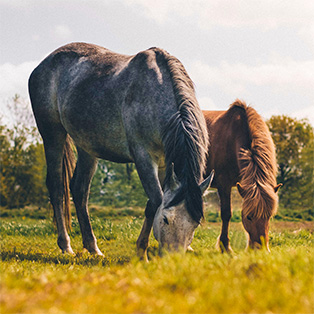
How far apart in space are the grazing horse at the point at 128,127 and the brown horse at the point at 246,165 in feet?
3.53

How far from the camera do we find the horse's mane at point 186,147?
13.5 feet

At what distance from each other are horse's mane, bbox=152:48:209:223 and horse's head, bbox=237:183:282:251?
3.31 ft

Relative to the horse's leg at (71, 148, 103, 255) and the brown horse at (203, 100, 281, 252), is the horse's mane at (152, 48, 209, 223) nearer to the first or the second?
the brown horse at (203, 100, 281, 252)

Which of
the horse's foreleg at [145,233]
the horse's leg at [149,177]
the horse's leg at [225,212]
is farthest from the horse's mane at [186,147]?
the horse's leg at [225,212]

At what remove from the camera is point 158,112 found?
16.3 ft

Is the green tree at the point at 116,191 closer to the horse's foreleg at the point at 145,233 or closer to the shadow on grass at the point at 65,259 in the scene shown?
the shadow on grass at the point at 65,259

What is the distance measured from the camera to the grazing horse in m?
4.23

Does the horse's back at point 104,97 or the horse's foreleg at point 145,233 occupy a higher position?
the horse's back at point 104,97

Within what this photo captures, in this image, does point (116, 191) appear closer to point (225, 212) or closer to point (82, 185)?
point (82, 185)

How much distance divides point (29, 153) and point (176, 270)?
68.9ft

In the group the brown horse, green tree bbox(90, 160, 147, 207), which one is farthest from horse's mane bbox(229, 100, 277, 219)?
green tree bbox(90, 160, 147, 207)

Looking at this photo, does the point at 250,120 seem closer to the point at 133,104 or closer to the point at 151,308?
the point at 133,104

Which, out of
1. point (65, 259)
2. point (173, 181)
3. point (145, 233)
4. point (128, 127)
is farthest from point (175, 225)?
point (65, 259)

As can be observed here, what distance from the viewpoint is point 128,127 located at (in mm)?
5270
